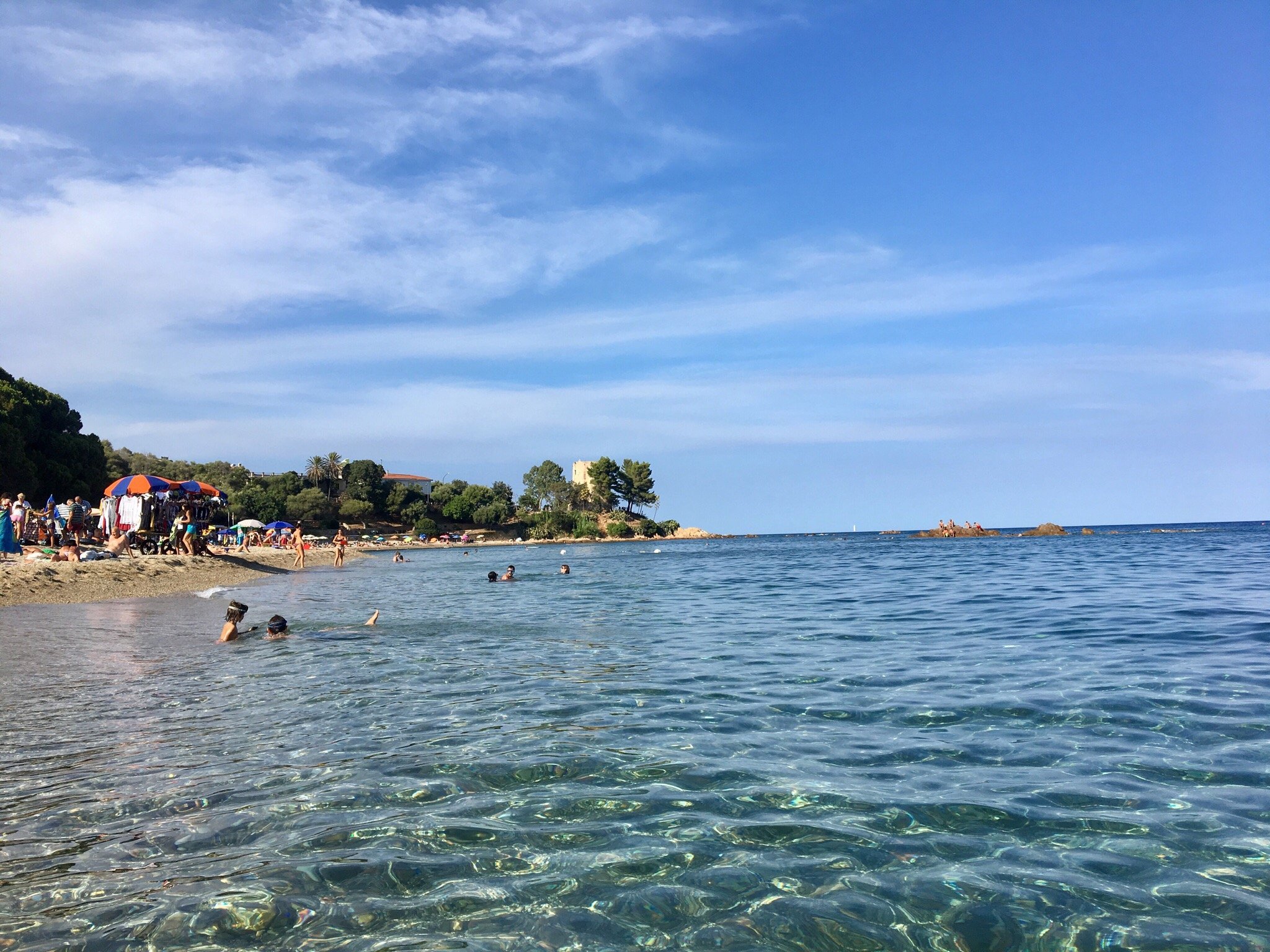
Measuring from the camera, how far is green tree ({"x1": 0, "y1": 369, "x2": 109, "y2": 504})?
48.2 m

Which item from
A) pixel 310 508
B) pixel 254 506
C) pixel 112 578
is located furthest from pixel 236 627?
pixel 310 508

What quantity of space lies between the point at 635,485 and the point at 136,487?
125745 millimetres

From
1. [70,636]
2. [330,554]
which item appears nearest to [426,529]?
[330,554]

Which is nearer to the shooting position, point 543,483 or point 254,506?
point 254,506

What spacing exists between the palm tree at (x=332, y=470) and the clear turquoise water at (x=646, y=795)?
111 m

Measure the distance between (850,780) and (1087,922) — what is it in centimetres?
208

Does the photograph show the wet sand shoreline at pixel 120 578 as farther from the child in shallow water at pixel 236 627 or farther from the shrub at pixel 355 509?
the shrub at pixel 355 509

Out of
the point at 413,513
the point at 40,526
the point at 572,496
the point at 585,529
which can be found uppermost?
the point at 572,496

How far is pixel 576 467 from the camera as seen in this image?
168m

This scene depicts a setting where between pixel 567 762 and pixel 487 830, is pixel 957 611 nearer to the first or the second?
pixel 567 762

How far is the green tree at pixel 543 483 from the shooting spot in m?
142

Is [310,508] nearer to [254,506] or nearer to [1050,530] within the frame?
[254,506]

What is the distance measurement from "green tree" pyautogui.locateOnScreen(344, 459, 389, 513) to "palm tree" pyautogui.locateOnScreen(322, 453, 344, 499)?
898 millimetres

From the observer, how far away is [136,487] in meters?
31.5
